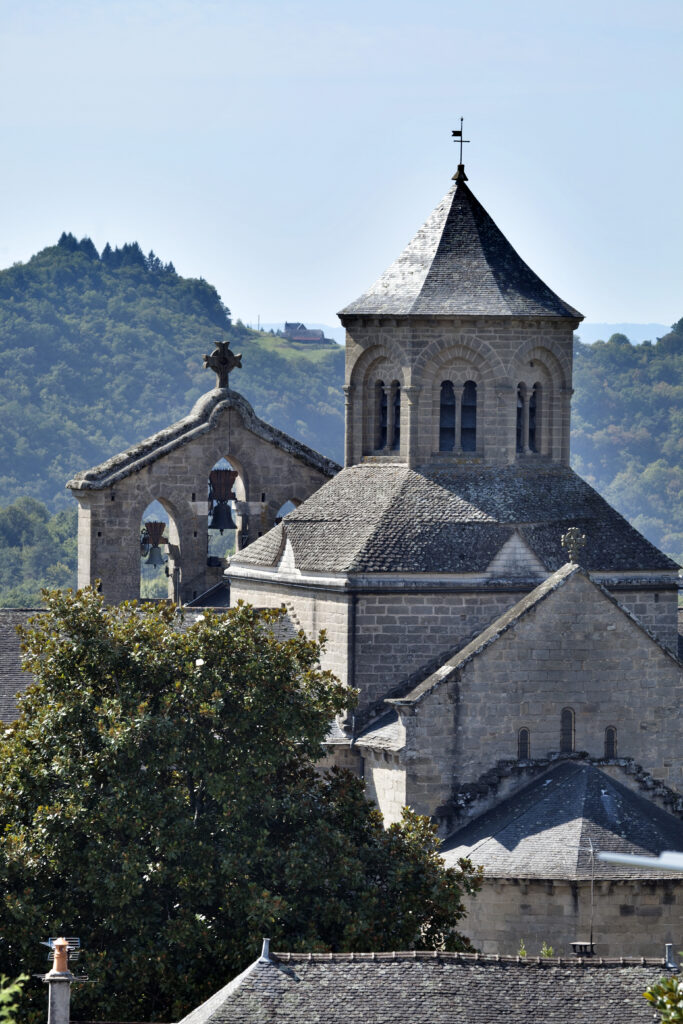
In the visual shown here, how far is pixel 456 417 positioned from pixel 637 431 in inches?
4852

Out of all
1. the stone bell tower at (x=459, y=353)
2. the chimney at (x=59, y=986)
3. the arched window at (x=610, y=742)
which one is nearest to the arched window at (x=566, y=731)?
the arched window at (x=610, y=742)

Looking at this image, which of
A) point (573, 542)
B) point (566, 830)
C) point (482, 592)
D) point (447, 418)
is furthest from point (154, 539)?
point (566, 830)

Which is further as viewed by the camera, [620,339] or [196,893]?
[620,339]

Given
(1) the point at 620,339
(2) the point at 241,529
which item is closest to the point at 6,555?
(1) the point at 620,339

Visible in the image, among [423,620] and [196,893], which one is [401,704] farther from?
[196,893]

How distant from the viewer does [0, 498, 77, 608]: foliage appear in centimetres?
12775

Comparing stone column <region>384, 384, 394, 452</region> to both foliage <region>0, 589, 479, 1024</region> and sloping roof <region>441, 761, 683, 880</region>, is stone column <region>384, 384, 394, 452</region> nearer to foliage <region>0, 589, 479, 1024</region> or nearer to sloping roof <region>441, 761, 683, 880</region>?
sloping roof <region>441, 761, 683, 880</region>

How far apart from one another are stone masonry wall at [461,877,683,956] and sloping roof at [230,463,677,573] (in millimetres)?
8361

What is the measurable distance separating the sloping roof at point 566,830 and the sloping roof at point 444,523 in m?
5.47

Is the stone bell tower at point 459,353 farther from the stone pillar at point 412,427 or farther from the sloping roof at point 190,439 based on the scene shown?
the sloping roof at point 190,439

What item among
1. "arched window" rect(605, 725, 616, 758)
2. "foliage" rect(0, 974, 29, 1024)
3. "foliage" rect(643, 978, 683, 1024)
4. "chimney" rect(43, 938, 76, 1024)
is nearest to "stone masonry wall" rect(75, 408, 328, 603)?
"arched window" rect(605, 725, 616, 758)

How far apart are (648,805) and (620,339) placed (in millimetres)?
136739

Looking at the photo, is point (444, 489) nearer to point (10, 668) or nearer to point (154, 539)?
point (154, 539)

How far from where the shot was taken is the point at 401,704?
45.7 m
